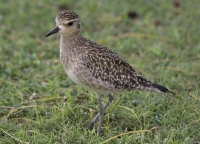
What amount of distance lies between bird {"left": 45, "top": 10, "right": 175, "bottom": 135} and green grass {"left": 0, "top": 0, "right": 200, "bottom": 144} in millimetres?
411

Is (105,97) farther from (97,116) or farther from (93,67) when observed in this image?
(93,67)

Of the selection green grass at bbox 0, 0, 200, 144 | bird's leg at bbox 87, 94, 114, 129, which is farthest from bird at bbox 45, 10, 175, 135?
green grass at bbox 0, 0, 200, 144

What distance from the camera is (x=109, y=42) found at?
352 inches

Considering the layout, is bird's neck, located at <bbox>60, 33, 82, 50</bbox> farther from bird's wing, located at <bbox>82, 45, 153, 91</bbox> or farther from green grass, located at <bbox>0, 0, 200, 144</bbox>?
green grass, located at <bbox>0, 0, 200, 144</bbox>

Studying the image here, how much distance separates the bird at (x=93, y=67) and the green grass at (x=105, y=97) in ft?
1.35

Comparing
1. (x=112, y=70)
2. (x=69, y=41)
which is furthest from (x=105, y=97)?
(x=69, y=41)

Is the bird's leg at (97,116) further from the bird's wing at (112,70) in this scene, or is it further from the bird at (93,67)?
the bird's wing at (112,70)

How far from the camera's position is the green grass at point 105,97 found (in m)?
5.96

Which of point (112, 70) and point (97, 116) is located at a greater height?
point (112, 70)

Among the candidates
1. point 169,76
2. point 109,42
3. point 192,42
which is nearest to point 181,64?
point 169,76

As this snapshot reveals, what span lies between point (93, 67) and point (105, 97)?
1176 mm

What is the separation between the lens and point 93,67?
593 centimetres

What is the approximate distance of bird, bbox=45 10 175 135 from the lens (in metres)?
5.88

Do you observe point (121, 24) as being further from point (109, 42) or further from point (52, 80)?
point (52, 80)
